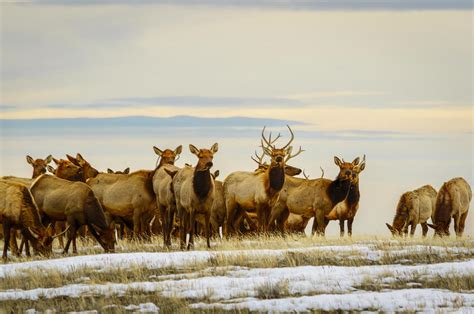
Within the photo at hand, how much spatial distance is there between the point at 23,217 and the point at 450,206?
14.8m

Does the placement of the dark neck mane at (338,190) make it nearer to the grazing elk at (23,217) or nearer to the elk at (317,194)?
the elk at (317,194)

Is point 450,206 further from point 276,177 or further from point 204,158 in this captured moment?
point 204,158

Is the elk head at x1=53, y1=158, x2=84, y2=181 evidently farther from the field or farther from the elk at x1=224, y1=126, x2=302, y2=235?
the field

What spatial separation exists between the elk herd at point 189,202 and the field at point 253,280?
1774 millimetres

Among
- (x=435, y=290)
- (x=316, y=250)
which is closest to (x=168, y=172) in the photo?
(x=316, y=250)

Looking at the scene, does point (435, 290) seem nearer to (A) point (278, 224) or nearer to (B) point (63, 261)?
(B) point (63, 261)

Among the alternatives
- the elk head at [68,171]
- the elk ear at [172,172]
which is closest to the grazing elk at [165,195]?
the elk ear at [172,172]

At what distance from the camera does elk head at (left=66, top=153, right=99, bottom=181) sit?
32.3 metres

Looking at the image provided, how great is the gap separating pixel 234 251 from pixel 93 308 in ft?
18.7

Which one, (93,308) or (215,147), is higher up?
(215,147)

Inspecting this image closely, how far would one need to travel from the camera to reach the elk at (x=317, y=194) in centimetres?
3080

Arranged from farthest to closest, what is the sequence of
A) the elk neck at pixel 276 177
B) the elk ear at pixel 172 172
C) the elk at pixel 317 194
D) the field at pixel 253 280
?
the elk at pixel 317 194 < the elk neck at pixel 276 177 < the elk ear at pixel 172 172 < the field at pixel 253 280

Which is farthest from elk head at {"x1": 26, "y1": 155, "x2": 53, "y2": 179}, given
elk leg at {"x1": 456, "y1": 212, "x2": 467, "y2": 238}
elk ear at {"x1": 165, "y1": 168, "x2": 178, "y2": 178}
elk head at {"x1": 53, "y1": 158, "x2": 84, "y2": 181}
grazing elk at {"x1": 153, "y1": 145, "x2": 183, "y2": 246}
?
elk leg at {"x1": 456, "y1": 212, "x2": 467, "y2": 238}

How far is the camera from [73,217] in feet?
84.0
